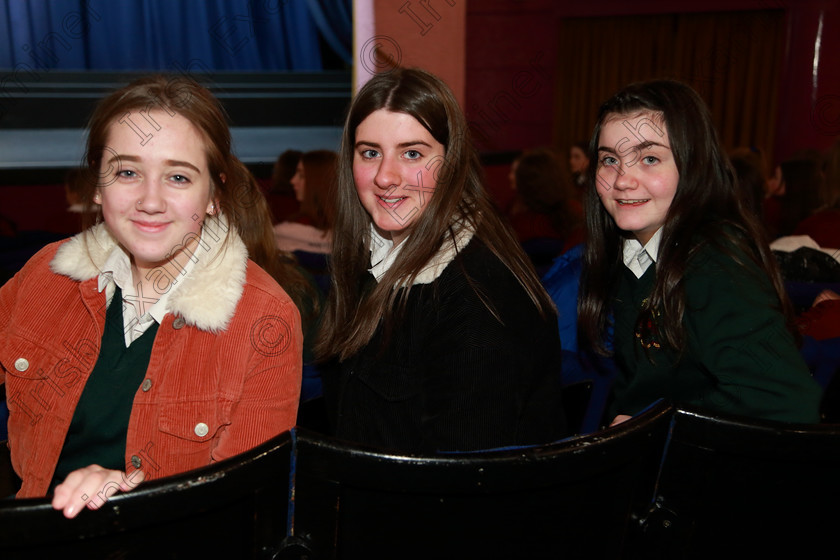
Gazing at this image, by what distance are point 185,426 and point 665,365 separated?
953mm

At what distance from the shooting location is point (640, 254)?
61.4 inches

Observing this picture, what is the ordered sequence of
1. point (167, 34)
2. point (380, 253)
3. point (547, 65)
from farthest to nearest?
point (547, 65) < point (167, 34) < point (380, 253)

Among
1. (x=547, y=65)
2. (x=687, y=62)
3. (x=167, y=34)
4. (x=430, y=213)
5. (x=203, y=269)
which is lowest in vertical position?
(x=203, y=269)

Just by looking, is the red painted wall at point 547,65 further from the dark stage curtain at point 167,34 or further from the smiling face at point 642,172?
the smiling face at point 642,172

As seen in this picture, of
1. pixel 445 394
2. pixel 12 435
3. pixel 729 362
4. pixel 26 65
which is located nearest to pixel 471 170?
pixel 445 394

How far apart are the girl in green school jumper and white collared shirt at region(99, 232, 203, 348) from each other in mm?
862

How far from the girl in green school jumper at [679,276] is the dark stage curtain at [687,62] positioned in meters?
6.32

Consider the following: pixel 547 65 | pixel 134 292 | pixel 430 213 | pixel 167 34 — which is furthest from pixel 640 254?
pixel 547 65

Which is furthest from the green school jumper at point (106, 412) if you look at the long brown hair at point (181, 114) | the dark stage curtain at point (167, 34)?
the dark stage curtain at point (167, 34)

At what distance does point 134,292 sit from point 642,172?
3.47 ft

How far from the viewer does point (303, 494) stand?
2.46 feet

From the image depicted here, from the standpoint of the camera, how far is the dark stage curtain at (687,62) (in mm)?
7547

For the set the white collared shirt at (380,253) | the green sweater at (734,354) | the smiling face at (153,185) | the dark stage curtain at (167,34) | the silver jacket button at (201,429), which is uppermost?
the dark stage curtain at (167,34)

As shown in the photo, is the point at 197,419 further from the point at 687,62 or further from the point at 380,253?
the point at 687,62
